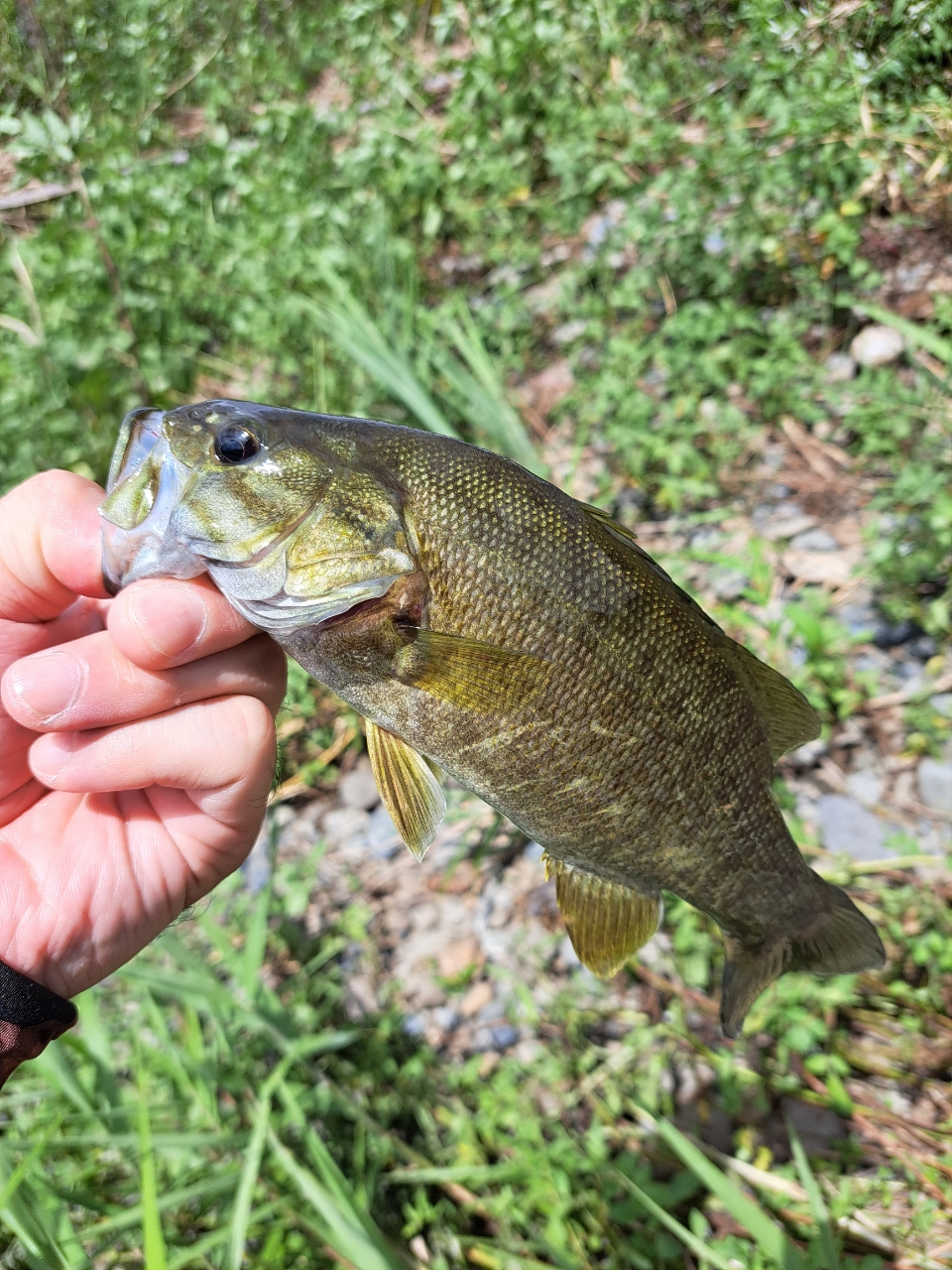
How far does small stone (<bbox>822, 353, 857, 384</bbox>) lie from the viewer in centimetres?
393

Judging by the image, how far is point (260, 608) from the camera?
160 centimetres

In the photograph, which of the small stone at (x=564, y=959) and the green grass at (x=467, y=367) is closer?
the green grass at (x=467, y=367)

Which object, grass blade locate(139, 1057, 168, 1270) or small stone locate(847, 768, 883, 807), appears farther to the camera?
small stone locate(847, 768, 883, 807)

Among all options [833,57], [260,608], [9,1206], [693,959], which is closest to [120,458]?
[260,608]

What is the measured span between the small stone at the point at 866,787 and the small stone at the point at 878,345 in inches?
72.0

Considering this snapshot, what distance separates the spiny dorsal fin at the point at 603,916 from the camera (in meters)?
1.80

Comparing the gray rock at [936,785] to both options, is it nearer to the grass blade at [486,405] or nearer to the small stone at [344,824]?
the grass blade at [486,405]

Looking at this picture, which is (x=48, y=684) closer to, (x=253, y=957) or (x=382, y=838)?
(x=253, y=957)

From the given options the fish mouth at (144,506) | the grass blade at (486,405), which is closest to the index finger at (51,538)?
the fish mouth at (144,506)

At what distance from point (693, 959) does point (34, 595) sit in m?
2.16

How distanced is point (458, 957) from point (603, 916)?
61.6 inches

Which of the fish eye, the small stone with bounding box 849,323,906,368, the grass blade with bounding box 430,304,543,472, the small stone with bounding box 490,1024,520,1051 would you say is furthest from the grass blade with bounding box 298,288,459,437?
the small stone with bounding box 490,1024,520,1051

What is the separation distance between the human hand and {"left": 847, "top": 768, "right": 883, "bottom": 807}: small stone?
6.97ft

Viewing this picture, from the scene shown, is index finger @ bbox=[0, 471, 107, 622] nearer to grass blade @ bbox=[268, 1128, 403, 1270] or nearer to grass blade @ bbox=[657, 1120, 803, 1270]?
grass blade @ bbox=[268, 1128, 403, 1270]
